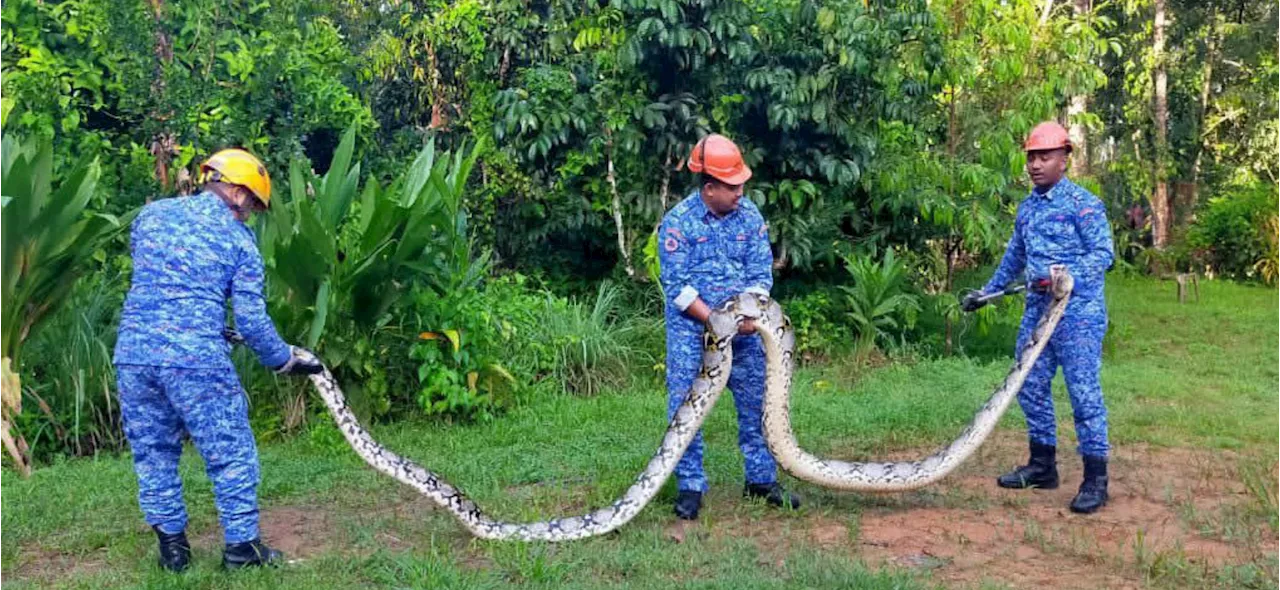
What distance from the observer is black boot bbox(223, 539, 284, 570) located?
4.57m

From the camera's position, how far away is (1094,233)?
544 centimetres

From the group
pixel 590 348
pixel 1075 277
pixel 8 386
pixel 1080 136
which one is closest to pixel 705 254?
pixel 1075 277

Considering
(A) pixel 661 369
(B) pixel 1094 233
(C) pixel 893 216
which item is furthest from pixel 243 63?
(B) pixel 1094 233

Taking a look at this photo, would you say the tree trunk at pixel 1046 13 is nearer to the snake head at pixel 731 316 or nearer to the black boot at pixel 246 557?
the snake head at pixel 731 316

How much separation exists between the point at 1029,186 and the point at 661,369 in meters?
4.65

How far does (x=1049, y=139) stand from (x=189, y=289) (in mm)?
4168

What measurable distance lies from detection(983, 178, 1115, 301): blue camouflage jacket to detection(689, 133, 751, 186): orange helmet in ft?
5.48

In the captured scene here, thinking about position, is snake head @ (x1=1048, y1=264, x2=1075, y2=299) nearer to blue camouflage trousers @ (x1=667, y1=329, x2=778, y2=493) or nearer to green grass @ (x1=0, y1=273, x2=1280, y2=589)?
green grass @ (x1=0, y1=273, x2=1280, y2=589)

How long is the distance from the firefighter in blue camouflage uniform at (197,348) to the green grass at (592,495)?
0.86 ft

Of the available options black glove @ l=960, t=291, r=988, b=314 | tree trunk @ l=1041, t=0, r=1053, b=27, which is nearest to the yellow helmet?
black glove @ l=960, t=291, r=988, b=314

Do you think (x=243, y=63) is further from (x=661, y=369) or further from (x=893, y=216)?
(x=893, y=216)

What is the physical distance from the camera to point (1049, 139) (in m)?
5.53

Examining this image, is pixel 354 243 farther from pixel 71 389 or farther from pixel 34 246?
pixel 71 389

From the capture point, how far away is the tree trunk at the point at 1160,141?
62.0ft
